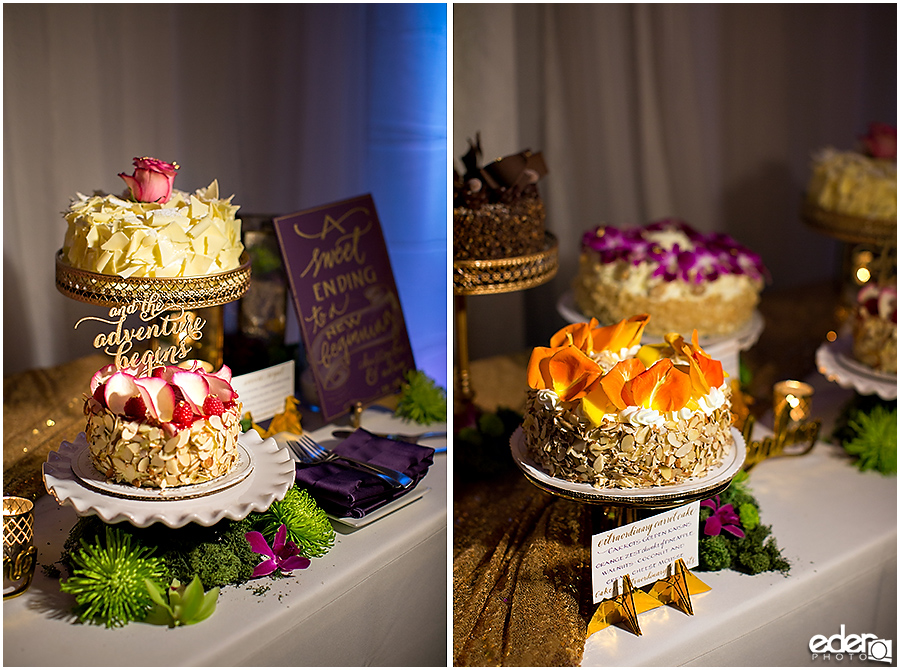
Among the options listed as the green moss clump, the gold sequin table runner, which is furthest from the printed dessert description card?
the gold sequin table runner

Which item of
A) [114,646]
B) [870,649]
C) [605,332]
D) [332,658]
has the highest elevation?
[605,332]

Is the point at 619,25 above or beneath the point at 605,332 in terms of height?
above

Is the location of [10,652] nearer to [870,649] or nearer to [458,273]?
[458,273]

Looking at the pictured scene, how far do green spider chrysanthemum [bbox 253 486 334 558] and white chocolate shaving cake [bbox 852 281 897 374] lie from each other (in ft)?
3.97

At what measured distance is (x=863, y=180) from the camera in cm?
219

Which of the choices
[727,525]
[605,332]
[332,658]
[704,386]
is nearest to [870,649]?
[727,525]

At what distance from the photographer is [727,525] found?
1.46 meters

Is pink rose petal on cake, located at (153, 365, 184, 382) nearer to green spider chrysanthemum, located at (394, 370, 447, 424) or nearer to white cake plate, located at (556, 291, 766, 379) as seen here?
green spider chrysanthemum, located at (394, 370, 447, 424)

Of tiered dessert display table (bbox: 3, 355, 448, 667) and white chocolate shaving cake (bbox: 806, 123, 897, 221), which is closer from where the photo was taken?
tiered dessert display table (bbox: 3, 355, 448, 667)

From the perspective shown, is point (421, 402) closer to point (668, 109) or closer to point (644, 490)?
point (644, 490)

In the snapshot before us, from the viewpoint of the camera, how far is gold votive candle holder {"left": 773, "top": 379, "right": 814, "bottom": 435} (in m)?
1.76

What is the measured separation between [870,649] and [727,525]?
35cm

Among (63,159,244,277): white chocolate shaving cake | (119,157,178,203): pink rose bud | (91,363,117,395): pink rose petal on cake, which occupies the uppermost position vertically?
(119,157,178,203): pink rose bud

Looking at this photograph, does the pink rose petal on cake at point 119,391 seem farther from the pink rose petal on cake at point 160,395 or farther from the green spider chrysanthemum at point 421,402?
the green spider chrysanthemum at point 421,402
